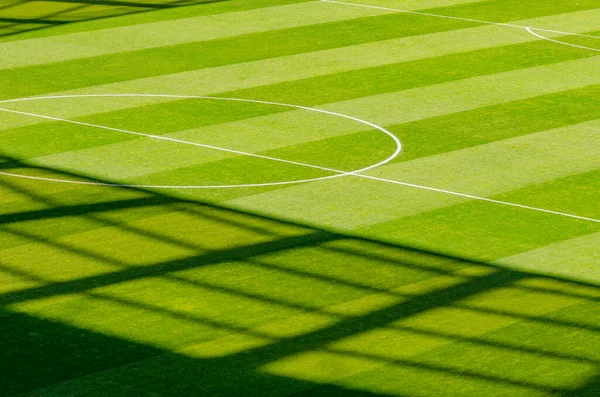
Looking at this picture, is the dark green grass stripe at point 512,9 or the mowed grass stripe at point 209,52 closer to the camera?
the mowed grass stripe at point 209,52

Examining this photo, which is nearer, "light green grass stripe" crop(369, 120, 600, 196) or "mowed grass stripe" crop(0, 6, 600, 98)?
"light green grass stripe" crop(369, 120, 600, 196)

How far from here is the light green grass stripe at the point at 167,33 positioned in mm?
23812

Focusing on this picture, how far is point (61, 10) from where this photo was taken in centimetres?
2808

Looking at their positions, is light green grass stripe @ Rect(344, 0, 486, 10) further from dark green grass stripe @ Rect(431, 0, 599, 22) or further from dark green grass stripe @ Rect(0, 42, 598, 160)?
dark green grass stripe @ Rect(0, 42, 598, 160)

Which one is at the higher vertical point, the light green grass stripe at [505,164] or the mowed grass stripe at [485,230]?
the light green grass stripe at [505,164]

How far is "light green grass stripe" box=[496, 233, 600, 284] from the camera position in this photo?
13500 millimetres

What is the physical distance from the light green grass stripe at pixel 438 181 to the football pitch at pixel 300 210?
0.04 metres

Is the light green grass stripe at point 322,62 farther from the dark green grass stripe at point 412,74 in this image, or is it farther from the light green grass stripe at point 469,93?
the light green grass stripe at point 469,93

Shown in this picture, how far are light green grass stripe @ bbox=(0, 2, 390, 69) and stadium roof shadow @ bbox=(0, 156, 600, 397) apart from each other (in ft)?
29.9

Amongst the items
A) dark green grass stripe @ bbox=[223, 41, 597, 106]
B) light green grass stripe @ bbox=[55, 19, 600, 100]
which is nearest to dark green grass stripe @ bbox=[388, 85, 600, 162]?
dark green grass stripe @ bbox=[223, 41, 597, 106]

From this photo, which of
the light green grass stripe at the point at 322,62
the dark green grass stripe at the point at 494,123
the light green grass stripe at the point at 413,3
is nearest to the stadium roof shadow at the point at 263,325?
the dark green grass stripe at the point at 494,123

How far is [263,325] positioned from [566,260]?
11.3 feet

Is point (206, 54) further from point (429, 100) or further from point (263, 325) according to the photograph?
point (263, 325)

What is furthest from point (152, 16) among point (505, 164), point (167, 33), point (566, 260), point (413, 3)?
point (566, 260)
